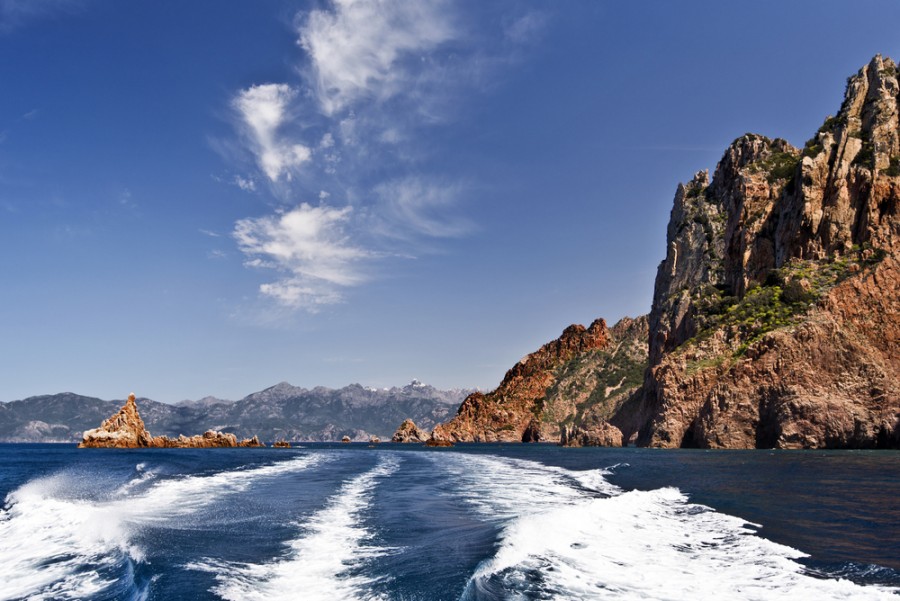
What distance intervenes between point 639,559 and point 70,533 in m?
18.1

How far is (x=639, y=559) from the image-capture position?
1462 centimetres

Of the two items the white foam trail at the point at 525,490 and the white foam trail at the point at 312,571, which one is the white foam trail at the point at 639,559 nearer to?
the white foam trail at the point at 525,490

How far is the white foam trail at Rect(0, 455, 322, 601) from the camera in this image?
1286 centimetres

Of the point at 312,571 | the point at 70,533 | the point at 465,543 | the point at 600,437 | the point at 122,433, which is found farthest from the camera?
the point at 122,433

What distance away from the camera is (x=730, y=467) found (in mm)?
→ 41094

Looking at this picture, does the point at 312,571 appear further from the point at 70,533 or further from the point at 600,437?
the point at 600,437

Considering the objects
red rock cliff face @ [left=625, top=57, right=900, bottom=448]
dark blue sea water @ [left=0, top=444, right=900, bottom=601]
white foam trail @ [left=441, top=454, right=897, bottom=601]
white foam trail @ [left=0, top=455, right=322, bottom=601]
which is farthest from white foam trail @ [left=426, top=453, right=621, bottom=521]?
red rock cliff face @ [left=625, top=57, right=900, bottom=448]

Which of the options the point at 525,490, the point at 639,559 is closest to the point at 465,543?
the point at 639,559

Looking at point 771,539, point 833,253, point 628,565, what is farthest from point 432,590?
point 833,253

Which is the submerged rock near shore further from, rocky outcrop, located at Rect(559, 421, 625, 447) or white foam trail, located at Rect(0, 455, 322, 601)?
white foam trail, located at Rect(0, 455, 322, 601)

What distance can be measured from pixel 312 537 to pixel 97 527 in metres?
7.79

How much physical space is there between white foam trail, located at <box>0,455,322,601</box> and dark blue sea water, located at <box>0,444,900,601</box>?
8cm

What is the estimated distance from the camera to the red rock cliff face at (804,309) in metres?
60.9

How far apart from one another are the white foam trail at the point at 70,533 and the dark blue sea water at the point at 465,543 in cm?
8
